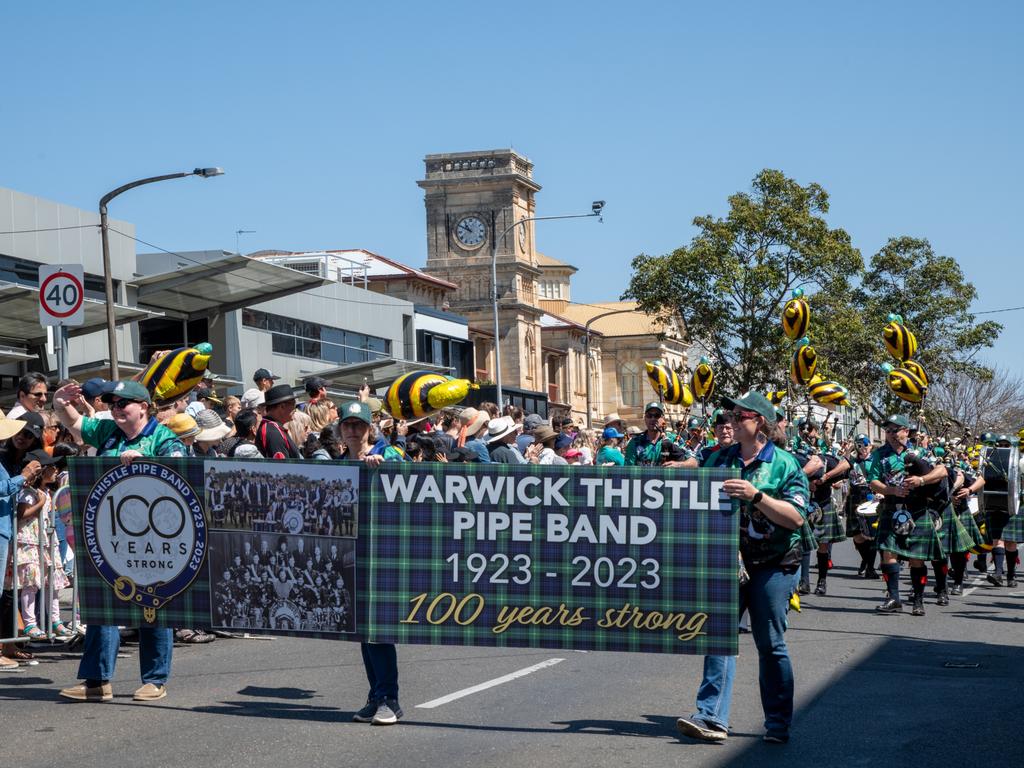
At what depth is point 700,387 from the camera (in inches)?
1097

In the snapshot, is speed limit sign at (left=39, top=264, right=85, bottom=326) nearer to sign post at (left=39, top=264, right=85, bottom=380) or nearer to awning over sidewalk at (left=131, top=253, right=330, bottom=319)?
sign post at (left=39, top=264, right=85, bottom=380)

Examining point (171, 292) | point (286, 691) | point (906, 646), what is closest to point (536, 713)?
point (286, 691)

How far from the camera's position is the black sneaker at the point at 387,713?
7547 mm

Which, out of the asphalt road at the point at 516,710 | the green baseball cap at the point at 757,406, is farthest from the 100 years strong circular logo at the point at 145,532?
the green baseball cap at the point at 757,406

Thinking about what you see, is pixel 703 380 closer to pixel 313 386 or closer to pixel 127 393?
pixel 313 386

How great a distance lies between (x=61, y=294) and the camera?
14.5 meters

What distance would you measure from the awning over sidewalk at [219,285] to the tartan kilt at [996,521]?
823 inches

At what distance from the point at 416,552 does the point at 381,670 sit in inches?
25.6

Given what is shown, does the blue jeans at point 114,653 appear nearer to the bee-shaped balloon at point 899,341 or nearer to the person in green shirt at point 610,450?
the person in green shirt at point 610,450

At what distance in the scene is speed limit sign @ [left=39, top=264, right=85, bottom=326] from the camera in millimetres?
14438

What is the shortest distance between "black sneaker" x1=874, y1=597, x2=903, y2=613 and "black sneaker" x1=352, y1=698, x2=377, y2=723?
772 cm

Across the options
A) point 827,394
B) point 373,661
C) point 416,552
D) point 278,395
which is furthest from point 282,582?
point 827,394

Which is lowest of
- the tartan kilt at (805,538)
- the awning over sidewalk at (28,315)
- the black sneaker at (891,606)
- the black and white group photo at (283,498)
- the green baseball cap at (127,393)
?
the black sneaker at (891,606)

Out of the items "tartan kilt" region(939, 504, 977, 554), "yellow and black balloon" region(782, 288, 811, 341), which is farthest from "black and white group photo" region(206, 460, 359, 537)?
"yellow and black balloon" region(782, 288, 811, 341)
